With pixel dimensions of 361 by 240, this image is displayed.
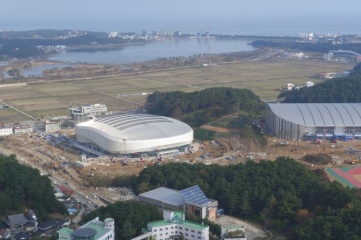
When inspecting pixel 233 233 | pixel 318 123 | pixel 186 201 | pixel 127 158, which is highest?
pixel 318 123

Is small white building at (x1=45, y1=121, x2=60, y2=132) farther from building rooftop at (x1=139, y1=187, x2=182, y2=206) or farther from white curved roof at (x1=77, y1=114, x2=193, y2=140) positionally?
building rooftop at (x1=139, y1=187, x2=182, y2=206)

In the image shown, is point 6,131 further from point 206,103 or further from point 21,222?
point 21,222

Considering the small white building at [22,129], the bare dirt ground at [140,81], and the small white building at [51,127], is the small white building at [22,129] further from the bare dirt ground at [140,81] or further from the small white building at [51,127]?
the bare dirt ground at [140,81]

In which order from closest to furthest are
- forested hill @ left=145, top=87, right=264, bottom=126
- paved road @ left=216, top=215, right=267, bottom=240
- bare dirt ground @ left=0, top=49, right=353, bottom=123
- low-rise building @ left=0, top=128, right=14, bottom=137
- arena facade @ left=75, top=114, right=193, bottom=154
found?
1. paved road @ left=216, top=215, right=267, bottom=240
2. arena facade @ left=75, top=114, right=193, bottom=154
3. low-rise building @ left=0, top=128, right=14, bottom=137
4. forested hill @ left=145, top=87, right=264, bottom=126
5. bare dirt ground @ left=0, top=49, right=353, bottom=123

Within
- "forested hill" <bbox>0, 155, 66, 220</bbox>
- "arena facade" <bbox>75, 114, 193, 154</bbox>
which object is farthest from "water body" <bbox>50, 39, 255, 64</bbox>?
"forested hill" <bbox>0, 155, 66, 220</bbox>


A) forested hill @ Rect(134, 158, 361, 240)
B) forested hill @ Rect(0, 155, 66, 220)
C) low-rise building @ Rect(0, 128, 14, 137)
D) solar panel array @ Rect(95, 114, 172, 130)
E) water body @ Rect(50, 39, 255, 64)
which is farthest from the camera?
water body @ Rect(50, 39, 255, 64)

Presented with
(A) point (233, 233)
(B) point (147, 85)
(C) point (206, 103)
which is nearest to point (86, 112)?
(C) point (206, 103)

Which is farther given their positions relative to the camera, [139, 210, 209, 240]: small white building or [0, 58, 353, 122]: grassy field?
[0, 58, 353, 122]: grassy field
